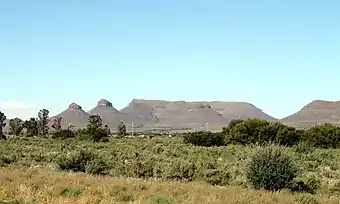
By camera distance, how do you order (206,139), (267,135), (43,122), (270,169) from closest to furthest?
(270,169), (267,135), (206,139), (43,122)

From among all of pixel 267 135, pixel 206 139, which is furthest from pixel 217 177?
pixel 206 139

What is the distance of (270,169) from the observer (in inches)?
907

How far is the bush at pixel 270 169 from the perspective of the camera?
2302 cm

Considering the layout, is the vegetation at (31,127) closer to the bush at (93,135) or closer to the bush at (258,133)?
the bush at (93,135)

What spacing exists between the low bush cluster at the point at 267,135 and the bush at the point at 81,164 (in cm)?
4108

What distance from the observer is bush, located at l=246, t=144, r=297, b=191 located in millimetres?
23016

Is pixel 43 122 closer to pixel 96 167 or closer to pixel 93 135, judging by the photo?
pixel 93 135

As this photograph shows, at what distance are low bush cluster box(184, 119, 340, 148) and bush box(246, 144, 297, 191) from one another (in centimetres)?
4488

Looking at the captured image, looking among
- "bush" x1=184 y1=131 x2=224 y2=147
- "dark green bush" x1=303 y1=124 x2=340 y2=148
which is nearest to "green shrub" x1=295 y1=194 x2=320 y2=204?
"dark green bush" x1=303 y1=124 x2=340 y2=148

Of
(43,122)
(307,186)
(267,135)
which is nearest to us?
(307,186)

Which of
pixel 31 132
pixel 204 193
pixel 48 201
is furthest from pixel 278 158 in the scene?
pixel 31 132

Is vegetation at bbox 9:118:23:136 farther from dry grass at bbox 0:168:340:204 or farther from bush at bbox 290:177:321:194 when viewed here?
dry grass at bbox 0:168:340:204

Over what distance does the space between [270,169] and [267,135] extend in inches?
1959

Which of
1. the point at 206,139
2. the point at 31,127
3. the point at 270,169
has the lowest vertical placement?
the point at 270,169
